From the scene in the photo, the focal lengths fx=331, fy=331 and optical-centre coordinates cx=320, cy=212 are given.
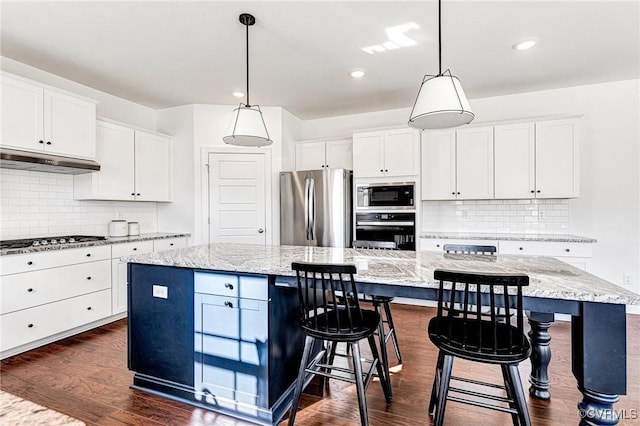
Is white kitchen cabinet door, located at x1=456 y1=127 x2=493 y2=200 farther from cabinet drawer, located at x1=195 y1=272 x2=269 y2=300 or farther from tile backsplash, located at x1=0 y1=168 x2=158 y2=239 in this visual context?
tile backsplash, located at x1=0 y1=168 x2=158 y2=239

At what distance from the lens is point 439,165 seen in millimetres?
4117

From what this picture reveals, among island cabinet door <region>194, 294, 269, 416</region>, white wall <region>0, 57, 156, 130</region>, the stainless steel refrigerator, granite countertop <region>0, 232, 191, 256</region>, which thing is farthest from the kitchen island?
white wall <region>0, 57, 156, 130</region>

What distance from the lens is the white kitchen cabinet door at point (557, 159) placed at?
11.9ft

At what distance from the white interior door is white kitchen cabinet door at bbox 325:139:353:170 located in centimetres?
92

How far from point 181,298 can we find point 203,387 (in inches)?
22.1

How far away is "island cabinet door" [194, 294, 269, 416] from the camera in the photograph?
1.89 metres

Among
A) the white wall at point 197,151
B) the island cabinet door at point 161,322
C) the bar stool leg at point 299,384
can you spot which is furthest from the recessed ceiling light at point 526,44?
the island cabinet door at point 161,322

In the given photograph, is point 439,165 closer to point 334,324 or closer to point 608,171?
point 608,171

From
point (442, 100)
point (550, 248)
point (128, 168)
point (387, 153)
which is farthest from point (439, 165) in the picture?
point (128, 168)

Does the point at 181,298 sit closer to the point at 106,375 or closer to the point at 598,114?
the point at 106,375

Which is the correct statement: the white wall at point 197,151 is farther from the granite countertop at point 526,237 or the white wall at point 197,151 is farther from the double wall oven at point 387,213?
the granite countertop at point 526,237

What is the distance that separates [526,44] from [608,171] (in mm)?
2031

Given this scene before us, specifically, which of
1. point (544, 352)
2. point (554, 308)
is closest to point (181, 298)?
point (554, 308)

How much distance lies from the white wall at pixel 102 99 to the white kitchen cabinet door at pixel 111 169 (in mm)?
380
